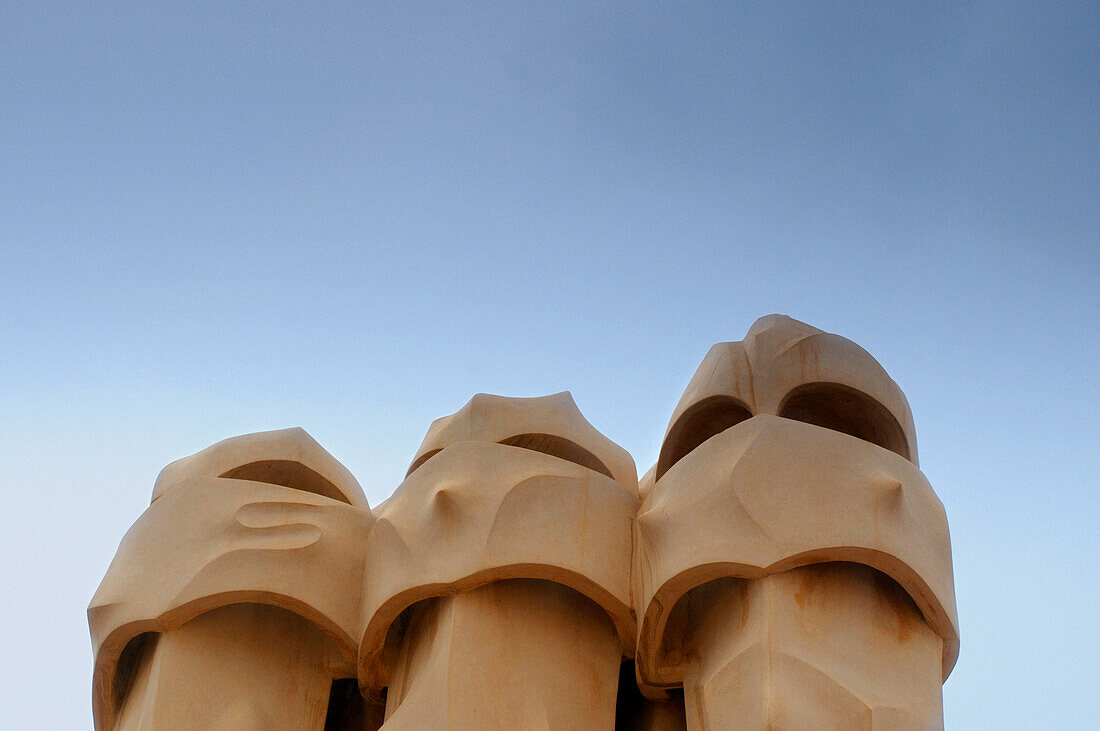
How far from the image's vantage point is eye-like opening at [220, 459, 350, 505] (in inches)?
493

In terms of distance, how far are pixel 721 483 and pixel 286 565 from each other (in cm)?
358

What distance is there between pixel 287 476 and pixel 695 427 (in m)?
3.57

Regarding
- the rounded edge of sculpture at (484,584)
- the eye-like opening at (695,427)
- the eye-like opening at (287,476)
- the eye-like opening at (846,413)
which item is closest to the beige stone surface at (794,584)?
the rounded edge of sculpture at (484,584)

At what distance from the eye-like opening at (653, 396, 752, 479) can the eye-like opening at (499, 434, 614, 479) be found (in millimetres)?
539

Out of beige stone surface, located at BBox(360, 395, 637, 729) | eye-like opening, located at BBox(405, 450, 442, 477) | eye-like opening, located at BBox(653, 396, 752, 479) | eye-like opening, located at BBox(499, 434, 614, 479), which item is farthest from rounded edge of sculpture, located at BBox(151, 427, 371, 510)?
eye-like opening, located at BBox(653, 396, 752, 479)

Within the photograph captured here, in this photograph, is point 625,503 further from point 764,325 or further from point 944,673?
point 944,673

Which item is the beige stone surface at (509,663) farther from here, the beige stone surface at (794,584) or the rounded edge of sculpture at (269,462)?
the rounded edge of sculpture at (269,462)

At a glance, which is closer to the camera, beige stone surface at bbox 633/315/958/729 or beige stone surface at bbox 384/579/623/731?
beige stone surface at bbox 633/315/958/729

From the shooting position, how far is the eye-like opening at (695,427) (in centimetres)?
1157

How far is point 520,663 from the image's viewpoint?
10.5m

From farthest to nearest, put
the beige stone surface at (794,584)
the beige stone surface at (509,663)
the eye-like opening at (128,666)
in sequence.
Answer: the eye-like opening at (128,666) → the beige stone surface at (509,663) → the beige stone surface at (794,584)

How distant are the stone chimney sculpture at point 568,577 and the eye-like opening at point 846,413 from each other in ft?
0.07

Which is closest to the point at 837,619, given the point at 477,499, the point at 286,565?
the point at 477,499

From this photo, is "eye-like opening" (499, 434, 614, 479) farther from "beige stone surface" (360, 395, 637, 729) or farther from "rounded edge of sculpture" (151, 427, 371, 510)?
"rounded edge of sculpture" (151, 427, 371, 510)
